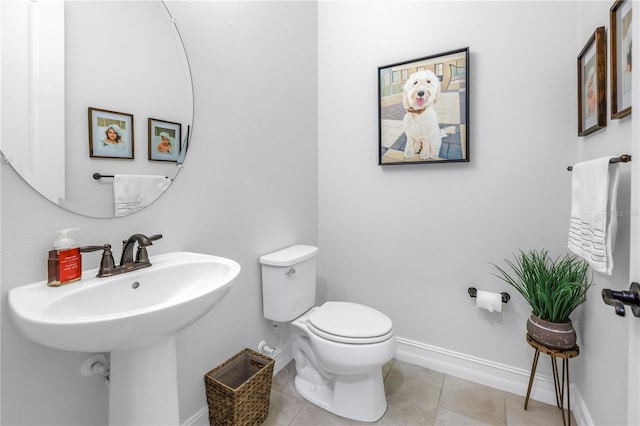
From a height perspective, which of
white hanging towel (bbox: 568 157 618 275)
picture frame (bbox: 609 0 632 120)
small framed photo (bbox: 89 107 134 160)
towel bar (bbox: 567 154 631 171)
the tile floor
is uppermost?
picture frame (bbox: 609 0 632 120)

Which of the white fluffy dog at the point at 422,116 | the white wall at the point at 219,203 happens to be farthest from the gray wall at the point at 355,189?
the white fluffy dog at the point at 422,116

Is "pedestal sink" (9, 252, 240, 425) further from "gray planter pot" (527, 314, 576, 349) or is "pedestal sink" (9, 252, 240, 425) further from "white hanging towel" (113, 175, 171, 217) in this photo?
"gray planter pot" (527, 314, 576, 349)

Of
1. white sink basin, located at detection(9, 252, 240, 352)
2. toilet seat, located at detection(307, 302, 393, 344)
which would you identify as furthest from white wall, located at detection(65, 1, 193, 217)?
toilet seat, located at detection(307, 302, 393, 344)

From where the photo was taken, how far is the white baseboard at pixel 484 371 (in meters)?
1.54

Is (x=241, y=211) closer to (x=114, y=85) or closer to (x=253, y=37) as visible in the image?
(x=114, y=85)

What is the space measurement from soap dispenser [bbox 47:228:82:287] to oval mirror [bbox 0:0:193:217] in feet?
0.37

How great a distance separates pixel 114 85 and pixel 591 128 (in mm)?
1856

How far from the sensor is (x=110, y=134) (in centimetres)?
105

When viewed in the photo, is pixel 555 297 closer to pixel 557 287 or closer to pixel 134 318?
pixel 557 287

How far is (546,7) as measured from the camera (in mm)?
1512

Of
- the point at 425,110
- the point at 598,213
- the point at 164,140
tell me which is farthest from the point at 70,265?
the point at 425,110

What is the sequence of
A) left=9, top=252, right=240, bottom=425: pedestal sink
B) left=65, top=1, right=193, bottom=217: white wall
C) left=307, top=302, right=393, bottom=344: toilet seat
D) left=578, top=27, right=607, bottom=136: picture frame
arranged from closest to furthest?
left=9, top=252, right=240, bottom=425: pedestal sink → left=65, top=1, right=193, bottom=217: white wall → left=578, top=27, right=607, bottom=136: picture frame → left=307, top=302, right=393, bottom=344: toilet seat

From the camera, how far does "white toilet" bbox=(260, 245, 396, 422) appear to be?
1404mm

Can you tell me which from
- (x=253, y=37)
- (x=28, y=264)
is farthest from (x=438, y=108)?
(x=28, y=264)
